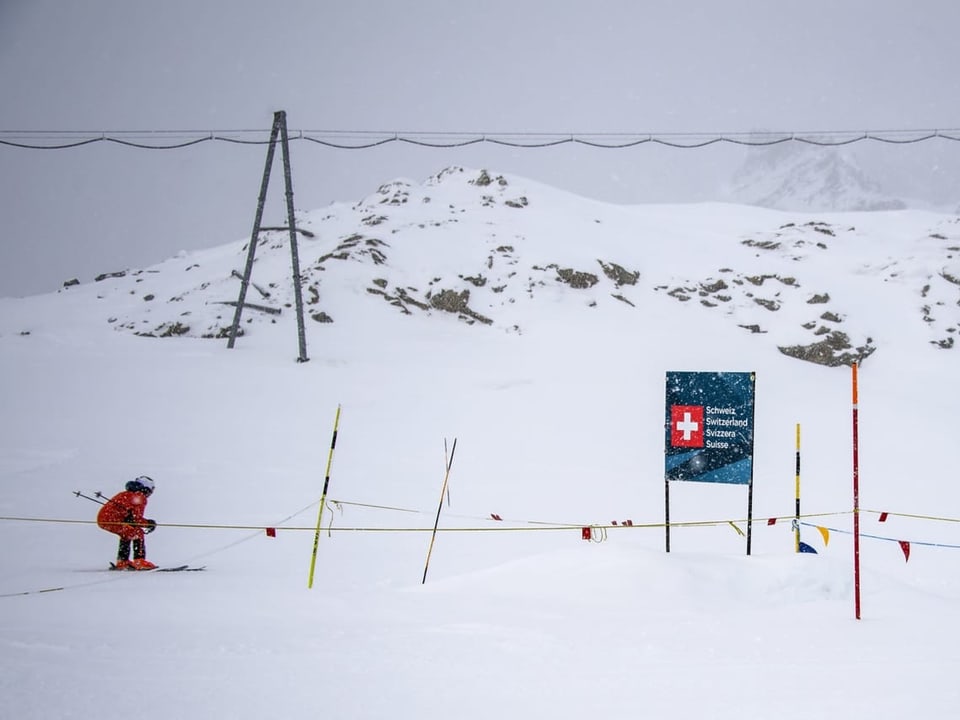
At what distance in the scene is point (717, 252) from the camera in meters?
40.7

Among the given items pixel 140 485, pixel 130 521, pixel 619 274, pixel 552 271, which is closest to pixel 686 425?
pixel 140 485

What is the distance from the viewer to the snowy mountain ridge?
30297mm

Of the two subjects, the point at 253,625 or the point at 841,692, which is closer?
the point at 841,692

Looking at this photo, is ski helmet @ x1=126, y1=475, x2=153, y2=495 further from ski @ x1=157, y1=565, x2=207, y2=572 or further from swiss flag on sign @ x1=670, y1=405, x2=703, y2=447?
swiss flag on sign @ x1=670, y1=405, x2=703, y2=447

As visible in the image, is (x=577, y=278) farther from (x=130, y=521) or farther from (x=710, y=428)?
(x=130, y=521)

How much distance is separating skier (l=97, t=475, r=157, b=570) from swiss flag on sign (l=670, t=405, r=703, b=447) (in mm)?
7626

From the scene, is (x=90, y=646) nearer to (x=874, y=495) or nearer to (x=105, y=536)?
(x=105, y=536)

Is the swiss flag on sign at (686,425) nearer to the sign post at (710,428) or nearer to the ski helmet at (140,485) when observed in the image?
the sign post at (710,428)

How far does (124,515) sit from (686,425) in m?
8.25

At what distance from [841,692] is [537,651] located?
7.31ft

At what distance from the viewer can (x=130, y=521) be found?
818 centimetres

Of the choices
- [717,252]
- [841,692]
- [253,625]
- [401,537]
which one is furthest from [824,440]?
[717,252]

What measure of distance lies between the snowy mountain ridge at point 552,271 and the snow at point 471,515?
51cm

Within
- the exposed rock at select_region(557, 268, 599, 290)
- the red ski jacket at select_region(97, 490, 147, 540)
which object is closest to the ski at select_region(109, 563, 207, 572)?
the red ski jacket at select_region(97, 490, 147, 540)
